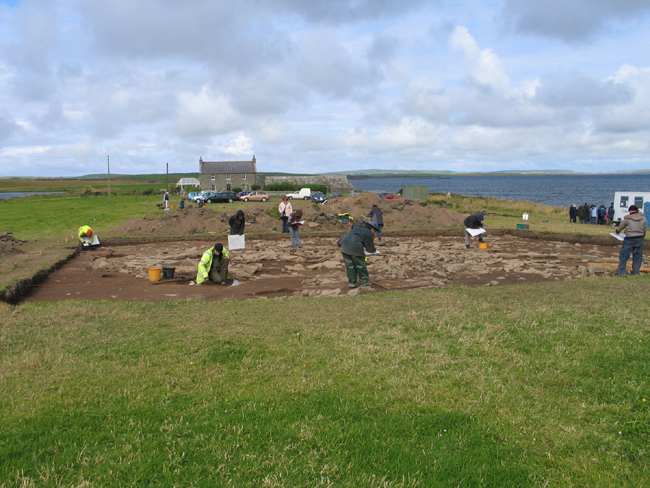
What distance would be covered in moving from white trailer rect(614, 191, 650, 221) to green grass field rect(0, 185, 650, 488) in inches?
Result: 976

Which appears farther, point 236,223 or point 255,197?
point 255,197

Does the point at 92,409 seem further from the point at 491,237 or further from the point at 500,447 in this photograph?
the point at 491,237

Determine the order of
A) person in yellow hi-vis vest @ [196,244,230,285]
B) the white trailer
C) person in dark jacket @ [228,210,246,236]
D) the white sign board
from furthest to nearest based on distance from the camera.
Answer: the white trailer
person in dark jacket @ [228,210,246,236]
the white sign board
person in yellow hi-vis vest @ [196,244,230,285]

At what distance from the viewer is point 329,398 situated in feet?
16.3

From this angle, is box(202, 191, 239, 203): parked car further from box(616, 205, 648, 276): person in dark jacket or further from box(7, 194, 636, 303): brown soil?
box(616, 205, 648, 276): person in dark jacket

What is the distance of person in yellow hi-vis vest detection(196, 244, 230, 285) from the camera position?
12836mm

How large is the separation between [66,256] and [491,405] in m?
16.8

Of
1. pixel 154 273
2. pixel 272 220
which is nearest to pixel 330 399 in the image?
pixel 154 273

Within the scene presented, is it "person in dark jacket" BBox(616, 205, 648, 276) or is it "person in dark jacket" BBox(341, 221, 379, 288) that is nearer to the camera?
"person in dark jacket" BBox(341, 221, 379, 288)

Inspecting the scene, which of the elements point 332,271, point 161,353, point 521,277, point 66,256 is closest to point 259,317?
point 161,353

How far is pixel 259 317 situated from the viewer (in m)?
8.37

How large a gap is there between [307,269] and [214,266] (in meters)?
3.28

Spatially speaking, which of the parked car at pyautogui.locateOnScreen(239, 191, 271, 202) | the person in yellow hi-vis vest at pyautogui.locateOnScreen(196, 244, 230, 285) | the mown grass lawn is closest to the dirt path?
the person in yellow hi-vis vest at pyautogui.locateOnScreen(196, 244, 230, 285)

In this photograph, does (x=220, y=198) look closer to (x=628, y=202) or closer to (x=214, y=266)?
(x=628, y=202)
